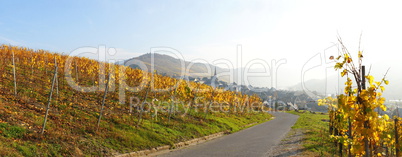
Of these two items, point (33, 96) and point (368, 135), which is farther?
point (33, 96)

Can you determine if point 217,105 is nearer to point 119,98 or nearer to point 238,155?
point 119,98

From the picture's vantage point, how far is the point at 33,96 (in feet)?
52.7

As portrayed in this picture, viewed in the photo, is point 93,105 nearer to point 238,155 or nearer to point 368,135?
point 238,155

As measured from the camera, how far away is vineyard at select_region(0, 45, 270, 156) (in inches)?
451

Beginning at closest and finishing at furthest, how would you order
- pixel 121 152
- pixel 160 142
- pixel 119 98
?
pixel 121 152, pixel 160 142, pixel 119 98

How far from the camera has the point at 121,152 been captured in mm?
13367

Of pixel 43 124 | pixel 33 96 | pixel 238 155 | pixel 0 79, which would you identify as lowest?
pixel 238 155

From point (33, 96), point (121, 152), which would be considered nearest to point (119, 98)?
point (33, 96)

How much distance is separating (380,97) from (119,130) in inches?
563

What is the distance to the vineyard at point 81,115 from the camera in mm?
11445

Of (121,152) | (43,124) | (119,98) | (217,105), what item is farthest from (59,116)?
(217,105)

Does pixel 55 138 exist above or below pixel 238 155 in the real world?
above

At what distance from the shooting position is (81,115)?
1568cm

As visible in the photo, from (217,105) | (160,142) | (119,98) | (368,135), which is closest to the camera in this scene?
(368,135)
